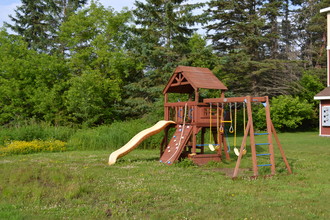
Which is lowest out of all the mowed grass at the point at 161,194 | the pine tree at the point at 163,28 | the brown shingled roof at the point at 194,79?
the mowed grass at the point at 161,194

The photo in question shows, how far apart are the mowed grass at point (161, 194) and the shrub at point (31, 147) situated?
6551 millimetres

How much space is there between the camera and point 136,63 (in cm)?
3145

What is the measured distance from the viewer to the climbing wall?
13.0 metres

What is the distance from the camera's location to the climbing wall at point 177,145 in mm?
12963

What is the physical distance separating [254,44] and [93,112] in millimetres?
16359

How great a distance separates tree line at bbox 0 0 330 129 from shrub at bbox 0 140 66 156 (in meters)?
8.30

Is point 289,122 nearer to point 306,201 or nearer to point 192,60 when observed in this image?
point 192,60

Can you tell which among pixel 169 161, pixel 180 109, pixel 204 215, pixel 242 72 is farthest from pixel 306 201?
pixel 242 72

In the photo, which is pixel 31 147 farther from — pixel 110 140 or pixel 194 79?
pixel 194 79

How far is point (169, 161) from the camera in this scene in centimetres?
1286

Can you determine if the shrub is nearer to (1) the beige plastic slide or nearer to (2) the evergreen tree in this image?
(1) the beige plastic slide

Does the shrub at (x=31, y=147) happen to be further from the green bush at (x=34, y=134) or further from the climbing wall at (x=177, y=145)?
the climbing wall at (x=177, y=145)

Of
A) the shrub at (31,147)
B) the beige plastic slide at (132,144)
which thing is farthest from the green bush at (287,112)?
the beige plastic slide at (132,144)

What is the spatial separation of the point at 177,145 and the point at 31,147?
27.2ft
